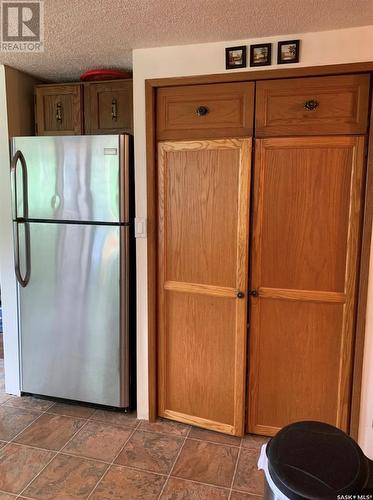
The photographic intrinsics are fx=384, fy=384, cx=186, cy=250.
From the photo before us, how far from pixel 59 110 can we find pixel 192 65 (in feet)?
3.35

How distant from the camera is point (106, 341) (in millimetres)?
2436

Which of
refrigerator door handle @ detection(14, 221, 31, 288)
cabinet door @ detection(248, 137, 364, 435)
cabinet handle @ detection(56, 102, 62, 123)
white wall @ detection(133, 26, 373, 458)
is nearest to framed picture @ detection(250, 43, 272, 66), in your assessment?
white wall @ detection(133, 26, 373, 458)

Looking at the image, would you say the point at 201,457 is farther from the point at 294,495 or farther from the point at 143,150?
the point at 143,150

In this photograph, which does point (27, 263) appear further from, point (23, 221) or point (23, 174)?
point (23, 174)

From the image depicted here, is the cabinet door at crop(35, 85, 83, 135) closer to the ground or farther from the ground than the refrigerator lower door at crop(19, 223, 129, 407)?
farther from the ground

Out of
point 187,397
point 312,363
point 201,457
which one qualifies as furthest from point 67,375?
point 312,363

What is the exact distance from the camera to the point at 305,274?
210cm

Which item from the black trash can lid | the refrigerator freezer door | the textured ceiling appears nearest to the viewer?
the black trash can lid

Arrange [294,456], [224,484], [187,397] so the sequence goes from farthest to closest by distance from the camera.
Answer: [187,397]
[224,484]
[294,456]

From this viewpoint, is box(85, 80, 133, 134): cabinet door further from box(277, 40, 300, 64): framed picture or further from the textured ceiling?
box(277, 40, 300, 64): framed picture

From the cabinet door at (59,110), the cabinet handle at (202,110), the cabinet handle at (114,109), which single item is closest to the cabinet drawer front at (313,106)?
the cabinet handle at (202,110)

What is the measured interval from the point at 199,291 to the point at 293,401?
830 millimetres

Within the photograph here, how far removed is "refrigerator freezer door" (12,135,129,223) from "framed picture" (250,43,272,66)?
83 cm

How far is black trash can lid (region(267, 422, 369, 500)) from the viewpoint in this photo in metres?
1.04
